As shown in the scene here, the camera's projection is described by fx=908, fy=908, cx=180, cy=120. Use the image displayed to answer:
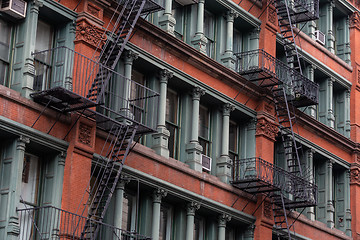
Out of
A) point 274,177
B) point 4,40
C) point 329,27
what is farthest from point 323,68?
point 4,40

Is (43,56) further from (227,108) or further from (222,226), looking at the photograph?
(222,226)

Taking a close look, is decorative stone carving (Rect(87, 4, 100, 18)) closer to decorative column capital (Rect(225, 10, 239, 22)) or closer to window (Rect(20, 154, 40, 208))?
window (Rect(20, 154, 40, 208))

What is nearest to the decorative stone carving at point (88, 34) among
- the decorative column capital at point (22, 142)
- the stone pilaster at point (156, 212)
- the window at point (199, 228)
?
the decorative column capital at point (22, 142)

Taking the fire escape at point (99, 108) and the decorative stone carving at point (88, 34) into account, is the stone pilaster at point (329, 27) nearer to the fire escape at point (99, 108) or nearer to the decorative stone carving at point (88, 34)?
the fire escape at point (99, 108)

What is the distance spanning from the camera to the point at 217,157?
3425 centimetres

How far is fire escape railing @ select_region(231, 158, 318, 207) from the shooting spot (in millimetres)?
33906

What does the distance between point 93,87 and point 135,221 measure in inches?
202

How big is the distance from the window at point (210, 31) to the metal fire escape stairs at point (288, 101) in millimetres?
3159

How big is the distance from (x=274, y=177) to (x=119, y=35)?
9.44 metres

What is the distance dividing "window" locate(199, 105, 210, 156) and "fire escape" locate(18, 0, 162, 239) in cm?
360

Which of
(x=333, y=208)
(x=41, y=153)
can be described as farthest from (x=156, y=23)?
(x=333, y=208)

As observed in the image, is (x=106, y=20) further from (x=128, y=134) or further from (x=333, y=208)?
(x=333, y=208)

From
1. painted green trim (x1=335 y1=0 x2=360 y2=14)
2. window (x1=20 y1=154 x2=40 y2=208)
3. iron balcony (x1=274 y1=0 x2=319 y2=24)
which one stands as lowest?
window (x1=20 y1=154 x2=40 y2=208)

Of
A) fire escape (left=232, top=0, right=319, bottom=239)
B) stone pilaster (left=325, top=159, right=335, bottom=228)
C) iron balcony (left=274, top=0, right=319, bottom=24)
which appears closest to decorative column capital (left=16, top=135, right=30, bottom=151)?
fire escape (left=232, top=0, right=319, bottom=239)
